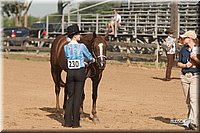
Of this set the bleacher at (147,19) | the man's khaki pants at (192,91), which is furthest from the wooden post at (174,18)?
the man's khaki pants at (192,91)

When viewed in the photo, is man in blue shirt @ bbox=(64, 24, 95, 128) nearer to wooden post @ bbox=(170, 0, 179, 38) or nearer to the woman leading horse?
the woman leading horse

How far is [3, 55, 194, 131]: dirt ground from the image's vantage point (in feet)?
36.1

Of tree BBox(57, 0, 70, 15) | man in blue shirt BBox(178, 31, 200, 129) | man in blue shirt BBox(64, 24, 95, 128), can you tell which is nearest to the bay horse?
man in blue shirt BBox(64, 24, 95, 128)

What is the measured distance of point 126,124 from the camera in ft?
36.4

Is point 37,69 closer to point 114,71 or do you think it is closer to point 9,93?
point 114,71

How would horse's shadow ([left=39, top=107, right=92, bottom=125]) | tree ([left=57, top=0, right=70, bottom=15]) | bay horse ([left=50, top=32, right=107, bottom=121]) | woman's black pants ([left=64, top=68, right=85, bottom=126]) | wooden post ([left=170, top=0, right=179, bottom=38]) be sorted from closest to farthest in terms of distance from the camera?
woman's black pants ([left=64, top=68, right=85, bottom=126])
bay horse ([left=50, top=32, right=107, bottom=121])
horse's shadow ([left=39, top=107, right=92, bottom=125])
wooden post ([left=170, top=0, right=179, bottom=38])
tree ([left=57, top=0, right=70, bottom=15])

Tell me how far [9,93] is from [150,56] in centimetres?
1138

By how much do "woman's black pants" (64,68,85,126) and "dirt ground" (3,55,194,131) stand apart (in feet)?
0.77

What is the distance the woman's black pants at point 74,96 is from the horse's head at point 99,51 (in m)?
0.52

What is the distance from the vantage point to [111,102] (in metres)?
14.7

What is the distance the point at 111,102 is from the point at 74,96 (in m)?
4.10

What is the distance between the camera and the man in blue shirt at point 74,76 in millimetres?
10578

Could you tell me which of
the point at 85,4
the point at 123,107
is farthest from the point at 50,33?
the point at 123,107

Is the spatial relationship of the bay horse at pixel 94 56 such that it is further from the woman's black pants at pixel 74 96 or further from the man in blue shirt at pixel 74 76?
the woman's black pants at pixel 74 96
